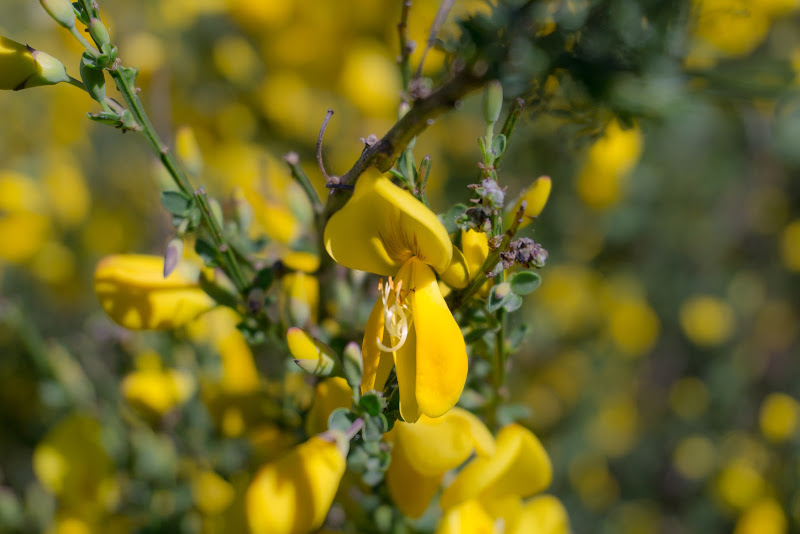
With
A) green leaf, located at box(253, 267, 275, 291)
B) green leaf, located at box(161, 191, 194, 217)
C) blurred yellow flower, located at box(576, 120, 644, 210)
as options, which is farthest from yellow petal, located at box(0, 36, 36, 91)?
blurred yellow flower, located at box(576, 120, 644, 210)

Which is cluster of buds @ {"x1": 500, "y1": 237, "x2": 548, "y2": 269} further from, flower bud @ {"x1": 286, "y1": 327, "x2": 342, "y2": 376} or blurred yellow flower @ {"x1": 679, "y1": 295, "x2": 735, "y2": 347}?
blurred yellow flower @ {"x1": 679, "y1": 295, "x2": 735, "y2": 347}

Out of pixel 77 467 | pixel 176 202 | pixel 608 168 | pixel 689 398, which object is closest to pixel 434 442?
pixel 176 202

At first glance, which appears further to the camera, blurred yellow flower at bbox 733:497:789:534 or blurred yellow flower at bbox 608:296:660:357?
blurred yellow flower at bbox 608:296:660:357

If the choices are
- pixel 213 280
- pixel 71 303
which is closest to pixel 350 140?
pixel 71 303

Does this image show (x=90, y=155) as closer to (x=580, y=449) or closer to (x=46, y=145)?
(x=46, y=145)

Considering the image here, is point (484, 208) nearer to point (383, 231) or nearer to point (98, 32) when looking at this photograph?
point (383, 231)
